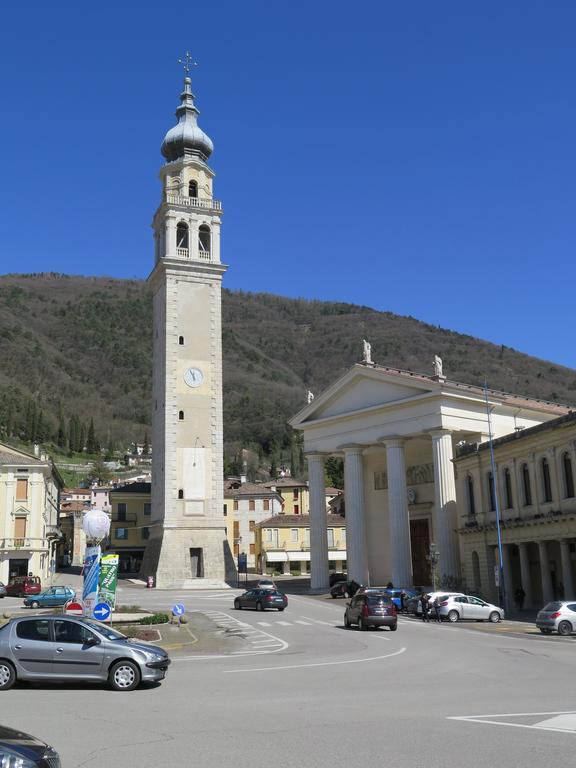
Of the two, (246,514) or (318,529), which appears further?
(246,514)

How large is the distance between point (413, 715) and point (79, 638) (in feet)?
23.0

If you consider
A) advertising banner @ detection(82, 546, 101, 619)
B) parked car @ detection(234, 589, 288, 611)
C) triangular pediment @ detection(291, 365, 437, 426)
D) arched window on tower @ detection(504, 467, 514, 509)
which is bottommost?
parked car @ detection(234, 589, 288, 611)

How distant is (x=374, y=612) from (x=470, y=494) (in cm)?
2044

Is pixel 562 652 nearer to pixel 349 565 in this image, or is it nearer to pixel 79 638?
pixel 79 638

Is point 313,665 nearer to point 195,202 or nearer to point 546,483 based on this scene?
point 546,483

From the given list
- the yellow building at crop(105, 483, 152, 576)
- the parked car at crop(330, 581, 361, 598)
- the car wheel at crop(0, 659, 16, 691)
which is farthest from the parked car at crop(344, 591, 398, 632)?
the yellow building at crop(105, 483, 152, 576)

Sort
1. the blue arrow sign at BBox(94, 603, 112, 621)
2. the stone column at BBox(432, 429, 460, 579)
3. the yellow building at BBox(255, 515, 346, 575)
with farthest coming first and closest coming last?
the yellow building at BBox(255, 515, 346, 575), the stone column at BBox(432, 429, 460, 579), the blue arrow sign at BBox(94, 603, 112, 621)

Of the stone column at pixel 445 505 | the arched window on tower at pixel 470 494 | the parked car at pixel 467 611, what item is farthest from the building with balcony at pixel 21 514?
the parked car at pixel 467 611

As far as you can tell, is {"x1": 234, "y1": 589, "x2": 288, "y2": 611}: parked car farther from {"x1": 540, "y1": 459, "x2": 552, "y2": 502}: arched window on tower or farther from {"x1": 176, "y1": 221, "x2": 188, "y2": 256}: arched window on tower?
{"x1": 176, "y1": 221, "x2": 188, "y2": 256}: arched window on tower

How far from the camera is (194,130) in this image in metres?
77.9

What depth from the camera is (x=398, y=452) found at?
56531 millimetres

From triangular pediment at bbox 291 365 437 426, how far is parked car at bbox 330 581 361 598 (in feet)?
41.6

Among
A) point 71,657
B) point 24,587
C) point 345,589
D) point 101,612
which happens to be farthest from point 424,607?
point 24,587

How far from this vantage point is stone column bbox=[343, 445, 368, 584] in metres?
59.2
